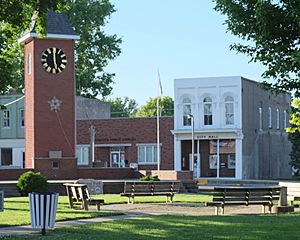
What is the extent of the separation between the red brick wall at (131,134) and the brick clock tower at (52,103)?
1801 cm

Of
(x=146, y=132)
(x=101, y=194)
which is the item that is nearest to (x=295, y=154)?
(x=146, y=132)

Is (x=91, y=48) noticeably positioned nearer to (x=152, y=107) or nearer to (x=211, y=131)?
(x=211, y=131)

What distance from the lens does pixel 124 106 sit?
458 ft

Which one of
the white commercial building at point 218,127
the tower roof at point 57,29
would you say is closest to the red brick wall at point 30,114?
the tower roof at point 57,29

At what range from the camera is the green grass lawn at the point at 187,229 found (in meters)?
16.4

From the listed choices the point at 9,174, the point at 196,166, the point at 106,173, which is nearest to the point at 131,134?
the point at 196,166

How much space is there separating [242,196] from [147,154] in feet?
138

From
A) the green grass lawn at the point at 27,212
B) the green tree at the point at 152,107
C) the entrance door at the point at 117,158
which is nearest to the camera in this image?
the green grass lawn at the point at 27,212

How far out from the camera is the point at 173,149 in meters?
65.2

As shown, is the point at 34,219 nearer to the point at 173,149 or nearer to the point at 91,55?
the point at 173,149

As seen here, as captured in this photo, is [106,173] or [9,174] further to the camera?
[106,173]

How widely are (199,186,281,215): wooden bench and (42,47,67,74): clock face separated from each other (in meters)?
→ 25.5

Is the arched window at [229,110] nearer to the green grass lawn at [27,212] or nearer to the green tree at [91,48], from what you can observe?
the green tree at [91,48]

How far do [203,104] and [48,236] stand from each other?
47198 millimetres
